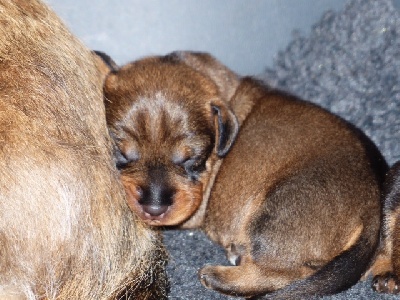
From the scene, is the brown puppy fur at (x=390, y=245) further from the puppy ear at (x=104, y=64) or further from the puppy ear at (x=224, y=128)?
the puppy ear at (x=104, y=64)

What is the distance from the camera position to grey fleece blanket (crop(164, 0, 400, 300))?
11.5 feet

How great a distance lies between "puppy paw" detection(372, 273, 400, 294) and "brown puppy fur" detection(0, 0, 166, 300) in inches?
32.5

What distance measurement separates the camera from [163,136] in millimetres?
2520

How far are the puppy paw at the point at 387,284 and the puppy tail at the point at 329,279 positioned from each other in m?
0.25

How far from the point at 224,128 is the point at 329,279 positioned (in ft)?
2.32

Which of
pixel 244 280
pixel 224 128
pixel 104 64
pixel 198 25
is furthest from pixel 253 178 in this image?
pixel 198 25

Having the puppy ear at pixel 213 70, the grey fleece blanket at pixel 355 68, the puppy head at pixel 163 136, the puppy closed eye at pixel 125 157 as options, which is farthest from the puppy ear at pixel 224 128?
the grey fleece blanket at pixel 355 68

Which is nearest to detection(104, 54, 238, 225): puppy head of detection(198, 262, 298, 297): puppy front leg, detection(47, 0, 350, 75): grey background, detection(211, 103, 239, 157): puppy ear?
detection(211, 103, 239, 157): puppy ear

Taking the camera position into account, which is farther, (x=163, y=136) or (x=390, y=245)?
(x=390, y=245)

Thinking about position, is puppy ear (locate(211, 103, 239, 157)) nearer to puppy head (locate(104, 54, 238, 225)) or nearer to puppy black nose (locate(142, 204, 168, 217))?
puppy head (locate(104, 54, 238, 225))

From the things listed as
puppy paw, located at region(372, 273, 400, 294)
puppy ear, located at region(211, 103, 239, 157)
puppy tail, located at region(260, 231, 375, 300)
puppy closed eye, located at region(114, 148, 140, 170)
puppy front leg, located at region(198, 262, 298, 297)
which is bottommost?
puppy front leg, located at region(198, 262, 298, 297)

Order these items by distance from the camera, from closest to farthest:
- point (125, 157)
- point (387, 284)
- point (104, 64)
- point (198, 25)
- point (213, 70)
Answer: point (125, 157) < point (387, 284) < point (104, 64) < point (213, 70) < point (198, 25)

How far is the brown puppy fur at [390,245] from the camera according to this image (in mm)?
2617

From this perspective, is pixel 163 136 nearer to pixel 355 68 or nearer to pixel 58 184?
pixel 58 184
